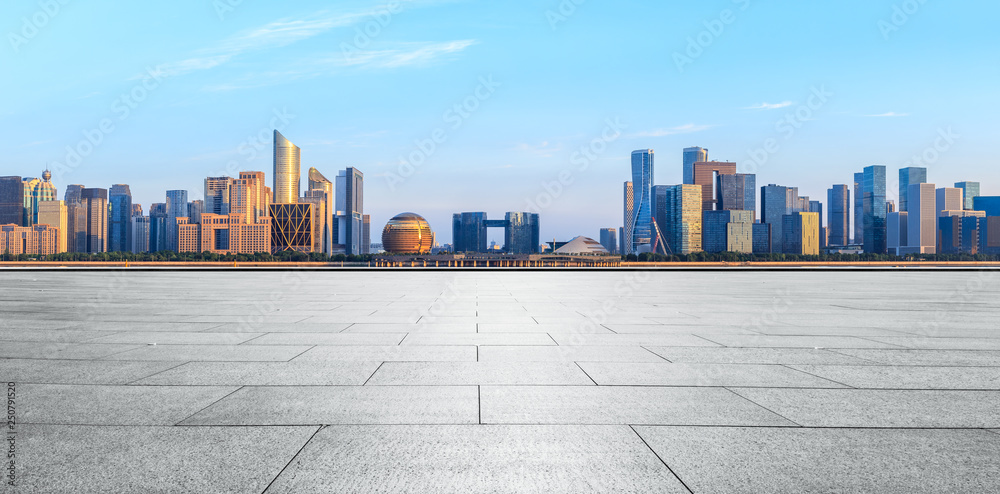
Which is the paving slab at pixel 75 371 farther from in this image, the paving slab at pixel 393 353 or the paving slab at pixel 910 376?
the paving slab at pixel 910 376

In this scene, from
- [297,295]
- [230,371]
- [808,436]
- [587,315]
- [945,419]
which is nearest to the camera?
[808,436]

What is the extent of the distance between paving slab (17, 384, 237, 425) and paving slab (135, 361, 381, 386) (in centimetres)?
41

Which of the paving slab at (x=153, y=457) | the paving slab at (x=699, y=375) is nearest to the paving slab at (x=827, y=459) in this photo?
the paving slab at (x=699, y=375)

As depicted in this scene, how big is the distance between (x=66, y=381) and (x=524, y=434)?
6.98 m

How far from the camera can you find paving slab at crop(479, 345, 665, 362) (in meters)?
9.93

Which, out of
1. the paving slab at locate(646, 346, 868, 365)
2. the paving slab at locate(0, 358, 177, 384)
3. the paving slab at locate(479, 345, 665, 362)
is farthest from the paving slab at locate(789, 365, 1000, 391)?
the paving slab at locate(0, 358, 177, 384)

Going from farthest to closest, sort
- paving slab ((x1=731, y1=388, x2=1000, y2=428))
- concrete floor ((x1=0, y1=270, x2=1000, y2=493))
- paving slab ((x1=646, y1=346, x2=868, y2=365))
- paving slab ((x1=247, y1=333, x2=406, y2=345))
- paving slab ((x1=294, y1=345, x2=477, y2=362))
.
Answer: paving slab ((x1=247, y1=333, x2=406, y2=345)) < paving slab ((x1=294, y1=345, x2=477, y2=362)) < paving slab ((x1=646, y1=346, x2=868, y2=365)) < paving slab ((x1=731, y1=388, x2=1000, y2=428)) < concrete floor ((x1=0, y1=270, x2=1000, y2=493))

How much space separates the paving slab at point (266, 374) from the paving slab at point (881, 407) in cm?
575

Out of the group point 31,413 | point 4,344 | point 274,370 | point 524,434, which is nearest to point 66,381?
point 31,413

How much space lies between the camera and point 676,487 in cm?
448

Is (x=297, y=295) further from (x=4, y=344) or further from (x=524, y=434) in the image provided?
(x=524, y=434)

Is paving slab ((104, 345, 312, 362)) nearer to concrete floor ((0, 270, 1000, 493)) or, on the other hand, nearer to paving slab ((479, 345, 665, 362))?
concrete floor ((0, 270, 1000, 493))

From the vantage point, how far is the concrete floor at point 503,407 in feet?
15.6

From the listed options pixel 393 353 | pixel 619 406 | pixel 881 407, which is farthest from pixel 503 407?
pixel 881 407
